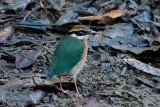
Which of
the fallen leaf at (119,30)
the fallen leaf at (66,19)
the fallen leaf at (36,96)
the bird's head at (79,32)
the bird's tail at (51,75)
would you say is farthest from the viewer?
the fallen leaf at (66,19)

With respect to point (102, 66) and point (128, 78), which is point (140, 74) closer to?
point (128, 78)

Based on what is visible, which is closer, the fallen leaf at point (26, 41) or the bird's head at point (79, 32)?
the bird's head at point (79, 32)

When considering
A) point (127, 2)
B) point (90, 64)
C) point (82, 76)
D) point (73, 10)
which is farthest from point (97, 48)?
point (127, 2)

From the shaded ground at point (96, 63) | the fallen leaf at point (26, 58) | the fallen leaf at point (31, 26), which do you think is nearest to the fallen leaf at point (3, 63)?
the shaded ground at point (96, 63)

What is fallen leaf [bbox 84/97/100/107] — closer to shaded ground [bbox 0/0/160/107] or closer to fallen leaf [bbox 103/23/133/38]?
shaded ground [bbox 0/0/160/107]

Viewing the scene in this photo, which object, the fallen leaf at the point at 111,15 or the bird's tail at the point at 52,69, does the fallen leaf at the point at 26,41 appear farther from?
the bird's tail at the point at 52,69

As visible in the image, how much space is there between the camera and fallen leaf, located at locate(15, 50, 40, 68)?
18.1 feet

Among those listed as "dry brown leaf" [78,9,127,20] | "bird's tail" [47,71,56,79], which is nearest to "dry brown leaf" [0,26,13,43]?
"dry brown leaf" [78,9,127,20]

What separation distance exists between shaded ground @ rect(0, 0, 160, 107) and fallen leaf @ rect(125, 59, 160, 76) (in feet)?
0.18

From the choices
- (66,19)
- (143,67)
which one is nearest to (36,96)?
(143,67)

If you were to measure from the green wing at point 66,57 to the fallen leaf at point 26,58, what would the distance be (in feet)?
2.54

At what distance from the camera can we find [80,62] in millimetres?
5023

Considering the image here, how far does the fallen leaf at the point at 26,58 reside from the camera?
5.51 metres

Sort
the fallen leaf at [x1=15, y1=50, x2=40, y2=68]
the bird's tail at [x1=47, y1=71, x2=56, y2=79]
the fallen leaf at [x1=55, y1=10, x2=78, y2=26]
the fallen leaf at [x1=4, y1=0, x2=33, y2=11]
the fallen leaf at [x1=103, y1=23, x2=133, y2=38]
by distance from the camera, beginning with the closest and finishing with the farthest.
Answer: the bird's tail at [x1=47, y1=71, x2=56, y2=79] < the fallen leaf at [x1=15, y1=50, x2=40, y2=68] < the fallen leaf at [x1=103, y1=23, x2=133, y2=38] < the fallen leaf at [x1=55, y1=10, x2=78, y2=26] < the fallen leaf at [x1=4, y1=0, x2=33, y2=11]
